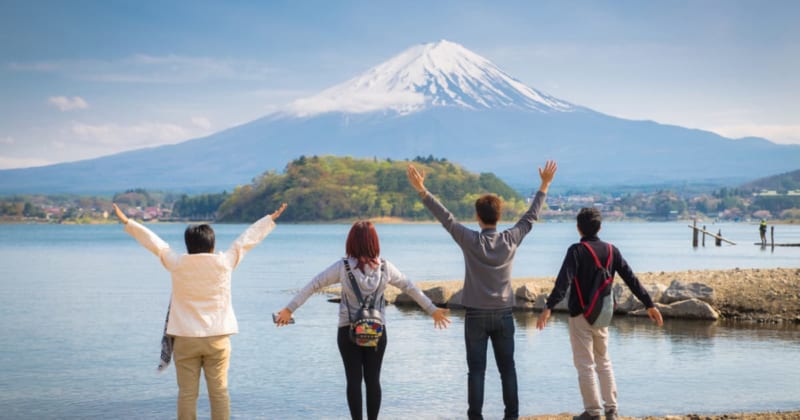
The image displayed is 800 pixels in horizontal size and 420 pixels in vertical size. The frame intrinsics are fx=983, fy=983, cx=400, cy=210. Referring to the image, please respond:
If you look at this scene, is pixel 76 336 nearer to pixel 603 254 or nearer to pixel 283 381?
pixel 283 381

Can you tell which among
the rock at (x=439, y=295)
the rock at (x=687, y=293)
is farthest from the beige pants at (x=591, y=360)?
the rock at (x=439, y=295)

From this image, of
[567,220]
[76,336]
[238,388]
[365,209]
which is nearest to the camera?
[238,388]

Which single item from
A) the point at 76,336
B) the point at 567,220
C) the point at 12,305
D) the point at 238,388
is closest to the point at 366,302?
the point at 238,388

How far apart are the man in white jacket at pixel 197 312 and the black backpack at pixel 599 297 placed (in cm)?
267

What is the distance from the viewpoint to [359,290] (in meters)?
6.74

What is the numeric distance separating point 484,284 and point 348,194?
140m

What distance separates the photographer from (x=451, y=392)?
11555 mm

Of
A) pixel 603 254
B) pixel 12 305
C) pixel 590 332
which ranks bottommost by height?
pixel 12 305

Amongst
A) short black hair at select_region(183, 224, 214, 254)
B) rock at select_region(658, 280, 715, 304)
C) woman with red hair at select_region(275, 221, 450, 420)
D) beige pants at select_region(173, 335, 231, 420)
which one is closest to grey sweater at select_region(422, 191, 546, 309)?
woman with red hair at select_region(275, 221, 450, 420)

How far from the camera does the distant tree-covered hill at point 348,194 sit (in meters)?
144

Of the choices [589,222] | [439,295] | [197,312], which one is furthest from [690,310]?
[197,312]

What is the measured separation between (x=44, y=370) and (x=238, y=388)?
3926 mm

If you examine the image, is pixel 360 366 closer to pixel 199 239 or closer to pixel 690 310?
pixel 199 239

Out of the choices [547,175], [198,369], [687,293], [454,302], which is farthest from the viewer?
[454,302]
